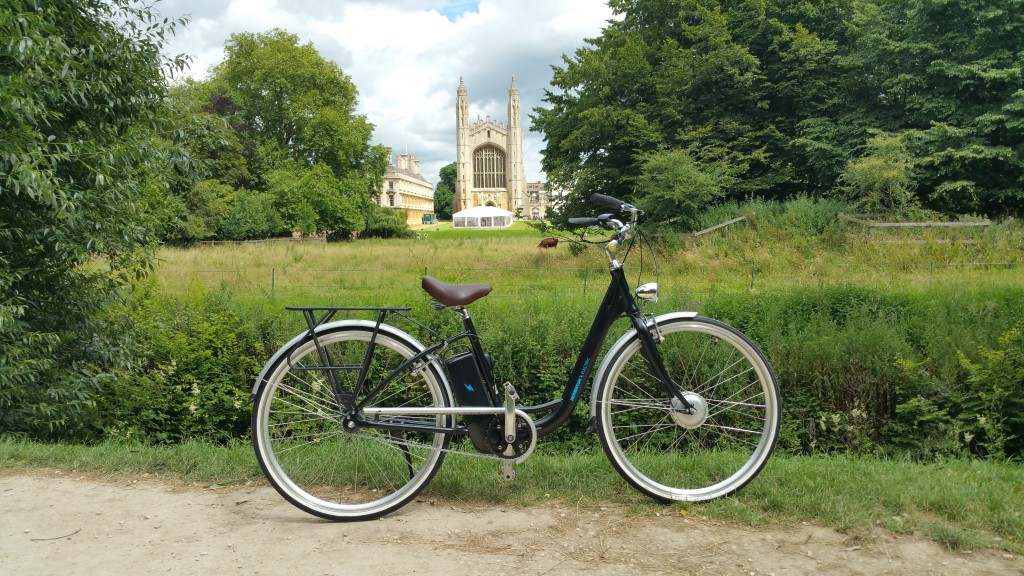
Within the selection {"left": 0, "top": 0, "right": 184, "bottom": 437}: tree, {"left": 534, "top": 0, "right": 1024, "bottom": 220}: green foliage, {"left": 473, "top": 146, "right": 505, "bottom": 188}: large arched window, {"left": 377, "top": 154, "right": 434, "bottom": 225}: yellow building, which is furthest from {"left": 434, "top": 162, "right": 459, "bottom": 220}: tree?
{"left": 0, "top": 0, "right": 184, "bottom": 437}: tree

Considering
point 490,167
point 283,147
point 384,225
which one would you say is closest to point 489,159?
Result: point 490,167

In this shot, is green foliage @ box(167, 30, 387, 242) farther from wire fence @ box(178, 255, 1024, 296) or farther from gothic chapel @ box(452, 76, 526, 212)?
gothic chapel @ box(452, 76, 526, 212)

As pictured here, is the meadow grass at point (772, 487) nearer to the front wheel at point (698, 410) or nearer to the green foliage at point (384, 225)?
the front wheel at point (698, 410)

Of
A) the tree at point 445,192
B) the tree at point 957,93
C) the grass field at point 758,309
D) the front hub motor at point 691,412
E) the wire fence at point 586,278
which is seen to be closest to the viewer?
the grass field at point 758,309

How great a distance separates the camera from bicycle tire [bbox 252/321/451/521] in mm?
3564

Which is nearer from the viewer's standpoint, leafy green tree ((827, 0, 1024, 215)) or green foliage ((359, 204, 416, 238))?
leafy green tree ((827, 0, 1024, 215))

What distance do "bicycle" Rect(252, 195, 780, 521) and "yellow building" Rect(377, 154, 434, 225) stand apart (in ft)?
323

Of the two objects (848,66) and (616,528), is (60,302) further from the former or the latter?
(848,66)

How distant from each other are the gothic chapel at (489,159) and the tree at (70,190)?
12037cm

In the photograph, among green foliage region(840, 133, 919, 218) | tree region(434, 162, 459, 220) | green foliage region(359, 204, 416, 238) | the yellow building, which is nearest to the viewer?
green foliage region(840, 133, 919, 218)

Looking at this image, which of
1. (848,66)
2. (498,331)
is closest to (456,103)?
(848,66)

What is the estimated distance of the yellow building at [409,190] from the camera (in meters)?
115

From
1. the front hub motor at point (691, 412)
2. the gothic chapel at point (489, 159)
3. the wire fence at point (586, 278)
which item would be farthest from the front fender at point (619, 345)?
the gothic chapel at point (489, 159)

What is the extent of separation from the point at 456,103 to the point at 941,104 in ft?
377
